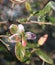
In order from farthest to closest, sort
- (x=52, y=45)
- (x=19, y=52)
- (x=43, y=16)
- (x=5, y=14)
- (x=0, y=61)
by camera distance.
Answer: (x=52, y=45)
(x=5, y=14)
(x=0, y=61)
(x=43, y=16)
(x=19, y=52)

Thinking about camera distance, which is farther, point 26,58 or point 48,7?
point 26,58

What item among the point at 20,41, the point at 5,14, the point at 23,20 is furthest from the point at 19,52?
the point at 5,14

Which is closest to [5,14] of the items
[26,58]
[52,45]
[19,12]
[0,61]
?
[19,12]

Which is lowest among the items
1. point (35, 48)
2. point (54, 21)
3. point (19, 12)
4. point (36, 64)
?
point (36, 64)

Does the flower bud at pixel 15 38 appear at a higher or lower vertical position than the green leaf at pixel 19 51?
higher

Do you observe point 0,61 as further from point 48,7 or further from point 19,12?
point 48,7

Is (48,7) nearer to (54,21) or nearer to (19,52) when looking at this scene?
(54,21)

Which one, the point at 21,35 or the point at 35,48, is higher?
the point at 21,35

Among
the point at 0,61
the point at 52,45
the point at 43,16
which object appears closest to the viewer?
the point at 43,16

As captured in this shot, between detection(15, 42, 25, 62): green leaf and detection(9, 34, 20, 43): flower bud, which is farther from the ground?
detection(9, 34, 20, 43): flower bud
